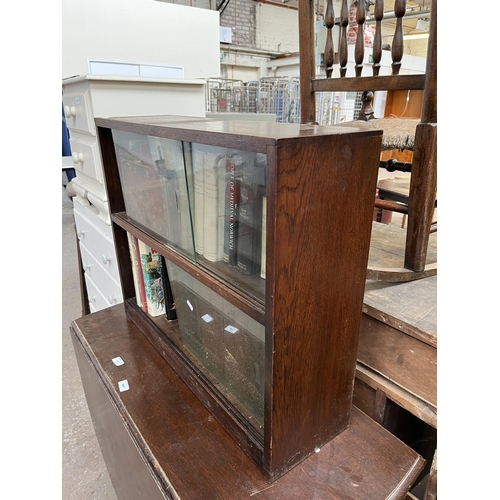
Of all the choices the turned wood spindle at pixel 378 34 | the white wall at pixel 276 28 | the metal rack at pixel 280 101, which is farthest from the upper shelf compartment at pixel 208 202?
the white wall at pixel 276 28

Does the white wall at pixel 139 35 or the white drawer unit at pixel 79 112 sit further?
the white wall at pixel 139 35

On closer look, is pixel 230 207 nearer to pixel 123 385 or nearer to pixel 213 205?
pixel 213 205

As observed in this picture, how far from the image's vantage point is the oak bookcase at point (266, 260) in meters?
0.46

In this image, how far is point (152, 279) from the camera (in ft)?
3.16

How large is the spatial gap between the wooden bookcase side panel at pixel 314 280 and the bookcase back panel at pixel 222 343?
102mm

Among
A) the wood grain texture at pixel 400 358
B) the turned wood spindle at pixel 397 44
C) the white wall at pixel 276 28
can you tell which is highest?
the white wall at pixel 276 28

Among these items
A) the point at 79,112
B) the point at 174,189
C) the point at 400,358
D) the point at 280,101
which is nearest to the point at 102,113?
the point at 79,112

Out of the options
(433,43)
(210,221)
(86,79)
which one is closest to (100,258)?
(86,79)

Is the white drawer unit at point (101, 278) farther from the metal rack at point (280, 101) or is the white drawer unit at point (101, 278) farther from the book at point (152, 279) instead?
the metal rack at point (280, 101)

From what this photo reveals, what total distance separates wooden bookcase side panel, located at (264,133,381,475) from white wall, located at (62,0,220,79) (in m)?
1.59

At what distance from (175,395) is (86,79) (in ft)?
3.24

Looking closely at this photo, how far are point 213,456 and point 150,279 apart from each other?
18.6 inches

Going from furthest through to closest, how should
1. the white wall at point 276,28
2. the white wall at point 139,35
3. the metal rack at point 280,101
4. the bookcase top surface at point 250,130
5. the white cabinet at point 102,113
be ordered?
1. the white wall at point 276,28
2. the metal rack at point 280,101
3. the white wall at point 139,35
4. the white cabinet at point 102,113
5. the bookcase top surface at point 250,130

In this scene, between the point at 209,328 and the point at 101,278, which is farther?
the point at 101,278
